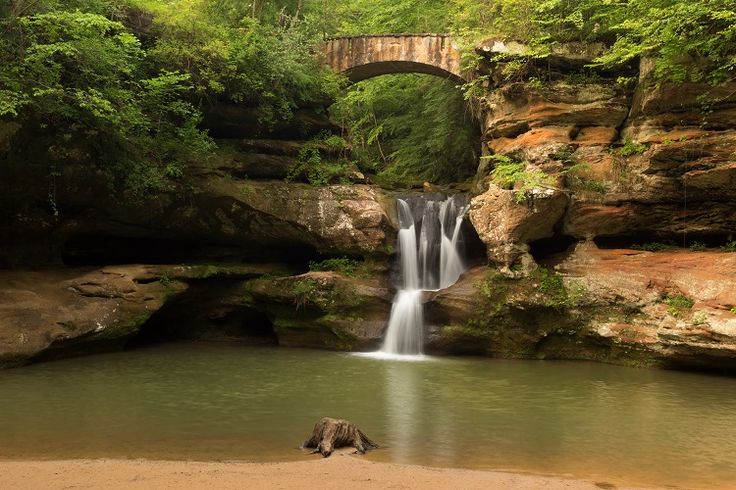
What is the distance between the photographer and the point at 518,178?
1529 centimetres

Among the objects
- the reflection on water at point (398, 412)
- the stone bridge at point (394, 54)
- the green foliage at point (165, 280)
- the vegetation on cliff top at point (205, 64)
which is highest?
the stone bridge at point (394, 54)

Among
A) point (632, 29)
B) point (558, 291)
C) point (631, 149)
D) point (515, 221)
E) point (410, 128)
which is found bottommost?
point (558, 291)

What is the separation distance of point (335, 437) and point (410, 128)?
22138 mm

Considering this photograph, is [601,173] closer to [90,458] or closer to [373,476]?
[373,476]

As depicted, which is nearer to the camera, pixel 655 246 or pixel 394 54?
pixel 655 246

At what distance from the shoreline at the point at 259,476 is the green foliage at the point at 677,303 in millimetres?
8201

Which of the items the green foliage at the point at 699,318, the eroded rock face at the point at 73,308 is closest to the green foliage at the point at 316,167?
the eroded rock face at the point at 73,308

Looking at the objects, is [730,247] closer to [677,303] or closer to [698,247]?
[698,247]

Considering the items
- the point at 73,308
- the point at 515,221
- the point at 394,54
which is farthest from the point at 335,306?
the point at 394,54

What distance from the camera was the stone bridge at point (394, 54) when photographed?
20031 mm

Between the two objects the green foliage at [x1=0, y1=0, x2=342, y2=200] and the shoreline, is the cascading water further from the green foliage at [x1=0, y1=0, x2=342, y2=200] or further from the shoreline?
the shoreline

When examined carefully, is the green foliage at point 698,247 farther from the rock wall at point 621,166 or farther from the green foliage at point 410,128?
the green foliage at point 410,128

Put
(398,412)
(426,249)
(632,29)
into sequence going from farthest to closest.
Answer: (426,249), (632,29), (398,412)

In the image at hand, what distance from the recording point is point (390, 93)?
28.0m
